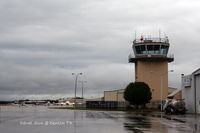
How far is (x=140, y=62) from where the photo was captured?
81562 mm

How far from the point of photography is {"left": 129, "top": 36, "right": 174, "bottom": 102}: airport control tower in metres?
→ 78.5

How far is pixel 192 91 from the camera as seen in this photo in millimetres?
59531

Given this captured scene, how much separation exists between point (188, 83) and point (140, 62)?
21.7 metres

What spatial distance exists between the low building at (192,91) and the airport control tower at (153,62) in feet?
50.9

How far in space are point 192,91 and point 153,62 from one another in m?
23.3

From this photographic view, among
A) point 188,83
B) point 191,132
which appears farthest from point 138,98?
point 191,132

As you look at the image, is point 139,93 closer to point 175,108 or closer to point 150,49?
point 150,49

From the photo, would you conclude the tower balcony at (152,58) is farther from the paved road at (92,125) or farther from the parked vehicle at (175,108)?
the paved road at (92,125)

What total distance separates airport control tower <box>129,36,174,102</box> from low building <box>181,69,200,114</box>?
15.5 m

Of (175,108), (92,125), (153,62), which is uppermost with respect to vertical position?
(153,62)

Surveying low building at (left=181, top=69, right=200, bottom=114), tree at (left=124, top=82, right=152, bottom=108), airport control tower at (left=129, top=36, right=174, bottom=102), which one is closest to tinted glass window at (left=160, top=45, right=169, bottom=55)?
airport control tower at (left=129, top=36, right=174, bottom=102)

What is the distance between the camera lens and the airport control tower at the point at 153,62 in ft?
258

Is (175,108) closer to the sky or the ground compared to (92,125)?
closer to the sky

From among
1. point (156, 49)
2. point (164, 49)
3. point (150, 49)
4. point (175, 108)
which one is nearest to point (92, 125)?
point (175, 108)
